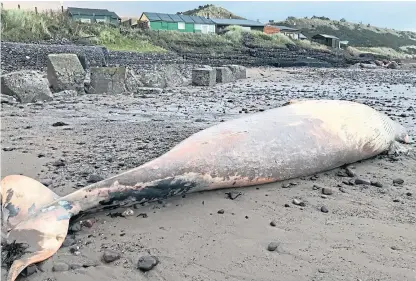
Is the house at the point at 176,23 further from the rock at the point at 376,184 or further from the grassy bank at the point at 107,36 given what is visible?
the rock at the point at 376,184

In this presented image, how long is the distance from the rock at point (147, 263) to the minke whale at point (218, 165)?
523mm

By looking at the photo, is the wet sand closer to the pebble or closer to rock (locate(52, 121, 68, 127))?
the pebble

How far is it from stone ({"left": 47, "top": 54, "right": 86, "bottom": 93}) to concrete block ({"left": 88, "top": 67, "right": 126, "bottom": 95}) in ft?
1.06

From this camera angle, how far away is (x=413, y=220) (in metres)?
3.24

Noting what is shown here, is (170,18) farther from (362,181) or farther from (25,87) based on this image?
(362,181)

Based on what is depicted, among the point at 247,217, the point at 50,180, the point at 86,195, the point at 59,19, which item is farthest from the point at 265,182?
the point at 59,19

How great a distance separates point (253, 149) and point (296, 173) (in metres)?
0.52

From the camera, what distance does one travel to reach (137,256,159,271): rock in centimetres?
250

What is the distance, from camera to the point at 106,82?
9906 mm

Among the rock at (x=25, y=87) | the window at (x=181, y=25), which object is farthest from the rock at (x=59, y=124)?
the window at (x=181, y=25)

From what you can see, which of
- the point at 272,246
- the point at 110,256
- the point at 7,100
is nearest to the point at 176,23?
the point at 7,100

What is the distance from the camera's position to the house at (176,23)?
53094mm

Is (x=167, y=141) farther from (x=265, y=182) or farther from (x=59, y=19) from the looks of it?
(x=59, y=19)

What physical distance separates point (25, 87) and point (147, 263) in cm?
669
